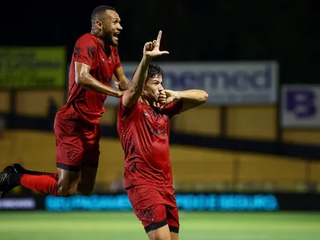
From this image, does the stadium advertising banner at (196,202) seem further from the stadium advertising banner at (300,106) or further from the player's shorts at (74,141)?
the player's shorts at (74,141)

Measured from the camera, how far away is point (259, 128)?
2989 cm

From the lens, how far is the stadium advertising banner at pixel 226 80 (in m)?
28.0

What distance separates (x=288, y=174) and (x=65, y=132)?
65.7 feet

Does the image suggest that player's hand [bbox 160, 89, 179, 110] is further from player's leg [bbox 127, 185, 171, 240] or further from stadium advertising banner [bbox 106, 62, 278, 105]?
stadium advertising banner [bbox 106, 62, 278, 105]

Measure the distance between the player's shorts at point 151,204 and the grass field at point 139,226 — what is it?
6.03m

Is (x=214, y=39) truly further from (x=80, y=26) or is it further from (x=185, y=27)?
(x=80, y=26)

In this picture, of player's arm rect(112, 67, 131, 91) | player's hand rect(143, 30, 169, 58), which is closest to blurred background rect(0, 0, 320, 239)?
player's arm rect(112, 67, 131, 91)

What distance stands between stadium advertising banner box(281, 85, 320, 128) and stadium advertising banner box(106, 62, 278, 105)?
981 millimetres

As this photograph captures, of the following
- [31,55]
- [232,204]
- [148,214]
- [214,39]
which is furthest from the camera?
[214,39]

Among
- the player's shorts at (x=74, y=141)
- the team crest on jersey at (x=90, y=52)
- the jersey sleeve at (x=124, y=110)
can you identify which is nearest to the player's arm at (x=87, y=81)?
the team crest on jersey at (x=90, y=52)

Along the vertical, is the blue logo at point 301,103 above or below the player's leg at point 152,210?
above

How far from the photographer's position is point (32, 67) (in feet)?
94.5

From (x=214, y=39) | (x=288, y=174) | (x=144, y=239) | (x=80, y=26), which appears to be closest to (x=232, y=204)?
(x=288, y=174)

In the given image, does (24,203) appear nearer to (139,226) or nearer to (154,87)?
(139,226)
